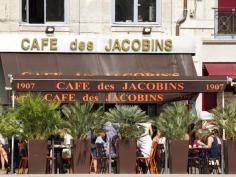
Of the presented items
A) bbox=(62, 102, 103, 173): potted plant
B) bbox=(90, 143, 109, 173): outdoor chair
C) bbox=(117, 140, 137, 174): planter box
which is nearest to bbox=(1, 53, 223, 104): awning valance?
bbox=(62, 102, 103, 173): potted plant

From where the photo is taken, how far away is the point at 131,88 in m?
24.1

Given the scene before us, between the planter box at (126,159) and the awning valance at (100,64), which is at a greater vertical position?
the awning valance at (100,64)

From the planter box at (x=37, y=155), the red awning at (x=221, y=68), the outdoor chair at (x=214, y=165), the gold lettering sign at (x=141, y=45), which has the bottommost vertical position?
the outdoor chair at (x=214, y=165)

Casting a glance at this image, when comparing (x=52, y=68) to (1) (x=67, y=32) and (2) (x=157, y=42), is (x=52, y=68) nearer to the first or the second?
(1) (x=67, y=32)

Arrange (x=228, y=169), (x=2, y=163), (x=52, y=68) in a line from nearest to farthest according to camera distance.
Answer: (x=228, y=169), (x=2, y=163), (x=52, y=68)

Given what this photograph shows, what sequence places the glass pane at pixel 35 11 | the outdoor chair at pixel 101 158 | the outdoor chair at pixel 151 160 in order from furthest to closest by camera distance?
the glass pane at pixel 35 11 < the outdoor chair at pixel 151 160 < the outdoor chair at pixel 101 158

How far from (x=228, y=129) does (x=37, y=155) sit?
14.5 ft

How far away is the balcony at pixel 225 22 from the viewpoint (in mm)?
32656

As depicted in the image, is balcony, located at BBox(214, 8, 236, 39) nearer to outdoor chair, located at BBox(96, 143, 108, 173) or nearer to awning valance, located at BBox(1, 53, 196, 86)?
awning valance, located at BBox(1, 53, 196, 86)

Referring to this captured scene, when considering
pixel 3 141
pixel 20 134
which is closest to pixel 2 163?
pixel 3 141

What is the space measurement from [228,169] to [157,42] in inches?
383

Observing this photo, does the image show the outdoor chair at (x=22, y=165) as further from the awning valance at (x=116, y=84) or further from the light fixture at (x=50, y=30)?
the light fixture at (x=50, y=30)

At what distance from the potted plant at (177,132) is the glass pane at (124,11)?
9286mm

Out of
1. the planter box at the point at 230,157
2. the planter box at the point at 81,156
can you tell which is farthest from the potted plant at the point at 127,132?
the planter box at the point at 230,157
